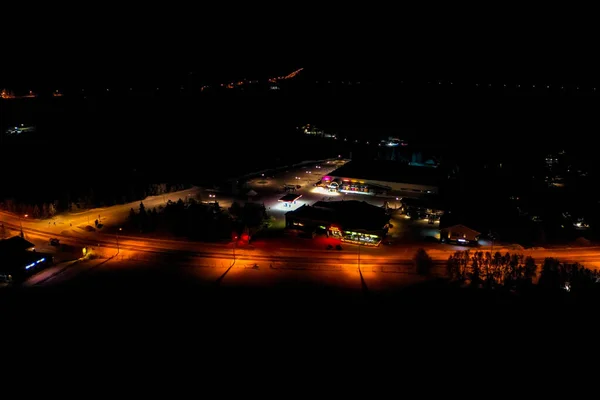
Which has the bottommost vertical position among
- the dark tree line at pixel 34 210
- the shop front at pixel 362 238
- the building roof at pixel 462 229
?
the shop front at pixel 362 238

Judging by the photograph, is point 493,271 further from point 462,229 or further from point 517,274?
point 462,229

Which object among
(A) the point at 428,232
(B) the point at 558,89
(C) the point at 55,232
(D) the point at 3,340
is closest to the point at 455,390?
(A) the point at 428,232

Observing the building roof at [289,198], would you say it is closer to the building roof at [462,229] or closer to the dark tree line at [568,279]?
the building roof at [462,229]

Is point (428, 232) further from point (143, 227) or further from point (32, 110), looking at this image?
point (32, 110)

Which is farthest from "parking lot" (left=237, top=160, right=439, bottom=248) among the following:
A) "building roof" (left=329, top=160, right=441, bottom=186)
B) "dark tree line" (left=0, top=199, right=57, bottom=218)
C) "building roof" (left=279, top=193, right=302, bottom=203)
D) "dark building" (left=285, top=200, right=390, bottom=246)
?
"dark tree line" (left=0, top=199, right=57, bottom=218)

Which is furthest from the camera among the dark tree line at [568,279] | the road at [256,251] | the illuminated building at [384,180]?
the illuminated building at [384,180]

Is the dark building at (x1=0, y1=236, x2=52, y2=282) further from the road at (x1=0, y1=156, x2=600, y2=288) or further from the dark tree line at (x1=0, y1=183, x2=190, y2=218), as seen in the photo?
the dark tree line at (x1=0, y1=183, x2=190, y2=218)

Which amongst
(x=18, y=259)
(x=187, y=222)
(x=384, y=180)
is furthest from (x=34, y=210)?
(x=384, y=180)

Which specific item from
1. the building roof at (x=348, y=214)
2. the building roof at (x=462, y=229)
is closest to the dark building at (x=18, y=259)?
the building roof at (x=348, y=214)
